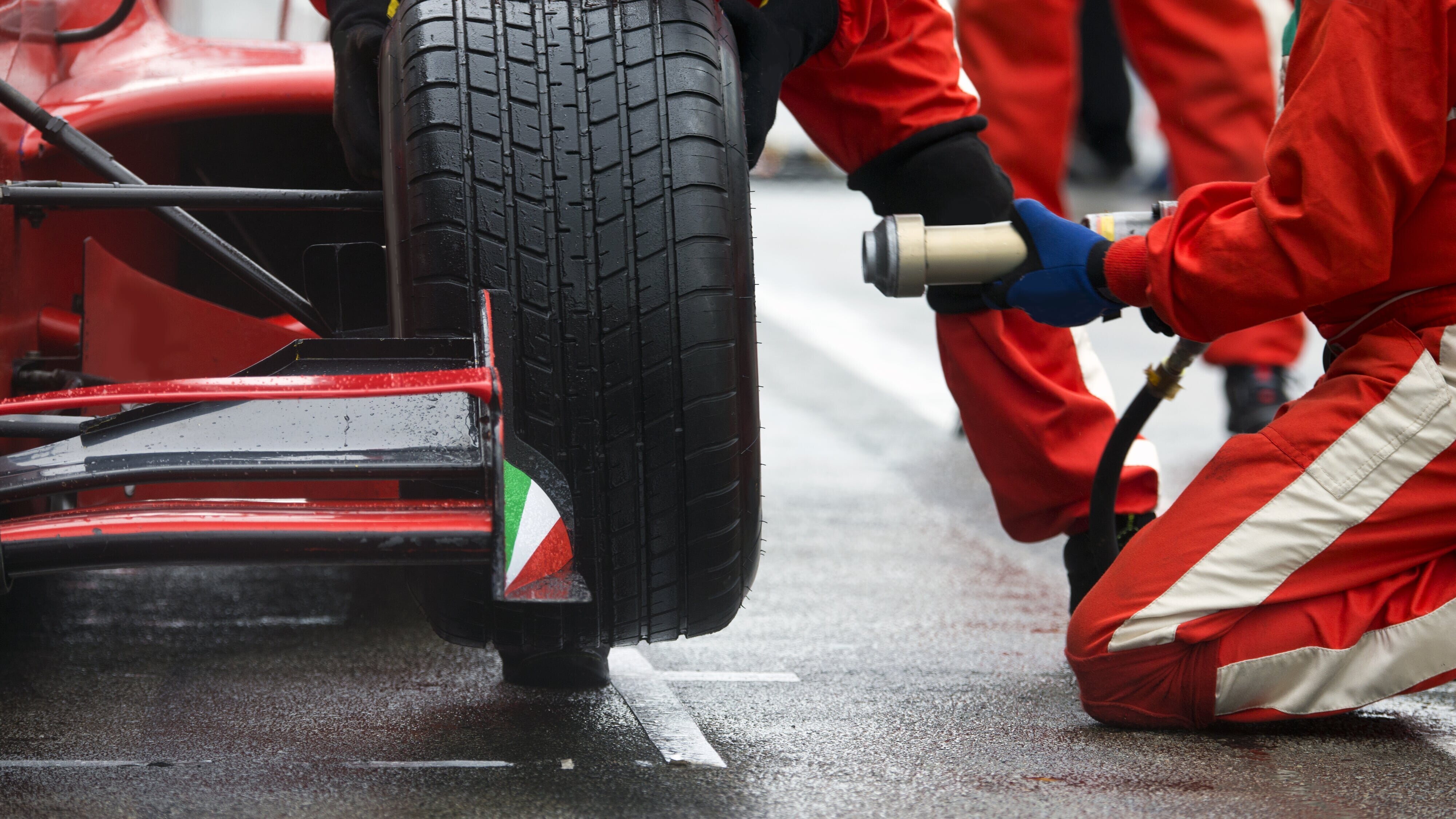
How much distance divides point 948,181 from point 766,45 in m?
0.45

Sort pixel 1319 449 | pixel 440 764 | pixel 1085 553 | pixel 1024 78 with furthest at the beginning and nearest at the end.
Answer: pixel 1024 78 → pixel 1085 553 → pixel 1319 449 → pixel 440 764

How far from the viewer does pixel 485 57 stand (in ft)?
5.08

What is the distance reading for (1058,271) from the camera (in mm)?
1850

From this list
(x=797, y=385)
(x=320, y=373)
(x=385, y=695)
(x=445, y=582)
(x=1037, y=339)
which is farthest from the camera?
(x=797, y=385)

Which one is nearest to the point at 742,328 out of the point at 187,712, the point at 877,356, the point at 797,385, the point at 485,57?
the point at 485,57

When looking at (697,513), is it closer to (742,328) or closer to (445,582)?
(742,328)

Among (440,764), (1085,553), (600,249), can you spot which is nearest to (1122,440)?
A: (1085,553)

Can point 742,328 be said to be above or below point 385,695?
above

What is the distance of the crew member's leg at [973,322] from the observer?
2.23 metres

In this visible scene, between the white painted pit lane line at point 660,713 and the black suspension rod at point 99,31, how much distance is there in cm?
104

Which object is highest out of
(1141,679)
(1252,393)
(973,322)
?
(973,322)

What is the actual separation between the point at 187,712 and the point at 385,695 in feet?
0.74

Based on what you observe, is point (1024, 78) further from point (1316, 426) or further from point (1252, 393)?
point (1316, 426)

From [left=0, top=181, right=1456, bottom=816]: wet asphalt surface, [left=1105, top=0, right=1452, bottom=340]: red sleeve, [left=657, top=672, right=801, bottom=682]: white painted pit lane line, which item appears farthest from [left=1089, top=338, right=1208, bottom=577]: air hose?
[left=657, top=672, right=801, bottom=682]: white painted pit lane line
